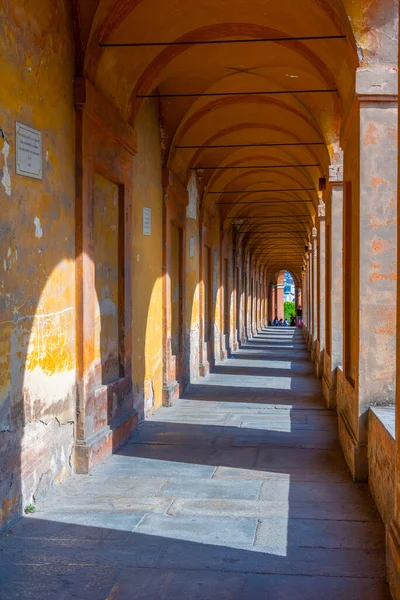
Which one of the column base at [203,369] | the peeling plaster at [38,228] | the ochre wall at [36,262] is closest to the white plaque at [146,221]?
the ochre wall at [36,262]

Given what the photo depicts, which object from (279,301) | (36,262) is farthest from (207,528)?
(279,301)

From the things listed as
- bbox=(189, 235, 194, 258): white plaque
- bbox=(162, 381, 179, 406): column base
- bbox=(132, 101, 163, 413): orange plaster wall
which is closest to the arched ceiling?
bbox=(132, 101, 163, 413): orange plaster wall

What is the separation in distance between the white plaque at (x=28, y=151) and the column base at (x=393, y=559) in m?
3.68

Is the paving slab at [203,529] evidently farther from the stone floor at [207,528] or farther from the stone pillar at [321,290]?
the stone pillar at [321,290]

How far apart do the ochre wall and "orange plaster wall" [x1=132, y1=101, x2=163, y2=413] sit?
9.05 ft

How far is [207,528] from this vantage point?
518 cm

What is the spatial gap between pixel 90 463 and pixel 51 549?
216 centimetres

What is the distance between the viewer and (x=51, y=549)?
15.7ft

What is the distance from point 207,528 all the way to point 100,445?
235 centimetres

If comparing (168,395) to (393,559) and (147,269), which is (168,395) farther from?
(393,559)

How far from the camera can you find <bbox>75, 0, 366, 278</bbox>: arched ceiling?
24.7ft

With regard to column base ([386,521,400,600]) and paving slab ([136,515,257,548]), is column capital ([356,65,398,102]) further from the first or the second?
column base ([386,521,400,600])

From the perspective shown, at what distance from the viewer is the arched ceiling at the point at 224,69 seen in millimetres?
7520

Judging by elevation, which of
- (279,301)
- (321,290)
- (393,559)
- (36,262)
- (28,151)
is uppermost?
(28,151)
